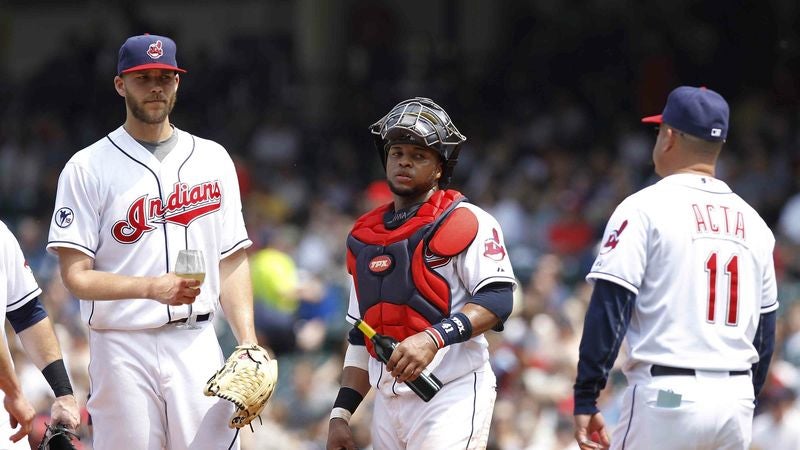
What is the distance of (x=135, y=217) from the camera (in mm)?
5137

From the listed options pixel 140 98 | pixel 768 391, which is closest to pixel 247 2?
pixel 768 391

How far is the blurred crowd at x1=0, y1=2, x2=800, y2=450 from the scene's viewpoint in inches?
397

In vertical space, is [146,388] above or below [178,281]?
below

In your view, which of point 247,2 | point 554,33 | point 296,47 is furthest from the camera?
point 247,2

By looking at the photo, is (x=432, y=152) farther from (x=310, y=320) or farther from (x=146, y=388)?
(x=310, y=320)

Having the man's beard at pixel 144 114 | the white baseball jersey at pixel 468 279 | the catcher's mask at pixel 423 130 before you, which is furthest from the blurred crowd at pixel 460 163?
the man's beard at pixel 144 114

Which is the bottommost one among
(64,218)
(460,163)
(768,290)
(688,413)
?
(460,163)

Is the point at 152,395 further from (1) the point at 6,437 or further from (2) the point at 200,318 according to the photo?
(1) the point at 6,437

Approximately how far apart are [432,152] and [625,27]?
11.5 metres

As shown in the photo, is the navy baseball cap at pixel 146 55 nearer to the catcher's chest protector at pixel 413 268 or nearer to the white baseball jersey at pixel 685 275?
the catcher's chest protector at pixel 413 268

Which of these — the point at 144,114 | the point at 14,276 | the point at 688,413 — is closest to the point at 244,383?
the point at 14,276

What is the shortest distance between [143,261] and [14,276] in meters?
0.51

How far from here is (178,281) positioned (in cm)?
477

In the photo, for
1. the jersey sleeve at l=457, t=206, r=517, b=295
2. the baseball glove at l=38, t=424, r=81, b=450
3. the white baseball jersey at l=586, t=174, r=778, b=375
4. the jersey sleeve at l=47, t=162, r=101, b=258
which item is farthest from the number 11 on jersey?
the baseball glove at l=38, t=424, r=81, b=450
